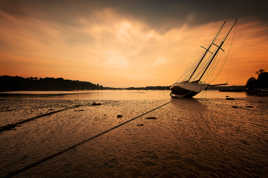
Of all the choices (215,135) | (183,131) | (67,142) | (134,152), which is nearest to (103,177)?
(134,152)

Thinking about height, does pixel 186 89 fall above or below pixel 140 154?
above

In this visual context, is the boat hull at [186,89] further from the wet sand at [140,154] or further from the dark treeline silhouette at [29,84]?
the dark treeline silhouette at [29,84]

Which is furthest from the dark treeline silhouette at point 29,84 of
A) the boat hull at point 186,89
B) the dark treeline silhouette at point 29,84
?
the boat hull at point 186,89

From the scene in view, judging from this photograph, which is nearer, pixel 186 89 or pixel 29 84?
pixel 186 89

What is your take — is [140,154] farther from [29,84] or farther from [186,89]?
[29,84]

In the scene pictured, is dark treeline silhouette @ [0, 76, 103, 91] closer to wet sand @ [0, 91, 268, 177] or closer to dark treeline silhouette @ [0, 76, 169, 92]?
dark treeline silhouette @ [0, 76, 169, 92]

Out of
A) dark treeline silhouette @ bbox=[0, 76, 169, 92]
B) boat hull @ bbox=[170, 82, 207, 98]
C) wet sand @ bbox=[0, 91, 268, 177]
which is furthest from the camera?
dark treeline silhouette @ bbox=[0, 76, 169, 92]

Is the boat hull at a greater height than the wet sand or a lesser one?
greater

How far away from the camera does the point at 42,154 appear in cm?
512

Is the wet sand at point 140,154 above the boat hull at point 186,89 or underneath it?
underneath

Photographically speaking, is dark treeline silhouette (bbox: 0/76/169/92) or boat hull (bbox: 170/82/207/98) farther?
dark treeline silhouette (bbox: 0/76/169/92)

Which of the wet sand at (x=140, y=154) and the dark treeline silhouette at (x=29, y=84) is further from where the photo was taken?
the dark treeline silhouette at (x=29, y=84)

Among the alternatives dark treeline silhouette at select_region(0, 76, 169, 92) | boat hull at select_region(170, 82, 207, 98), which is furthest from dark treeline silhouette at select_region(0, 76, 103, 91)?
boat hull at select_region(170, 82, 207, 98)

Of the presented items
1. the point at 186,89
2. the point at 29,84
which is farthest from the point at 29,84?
Answer: the point at 186,89
